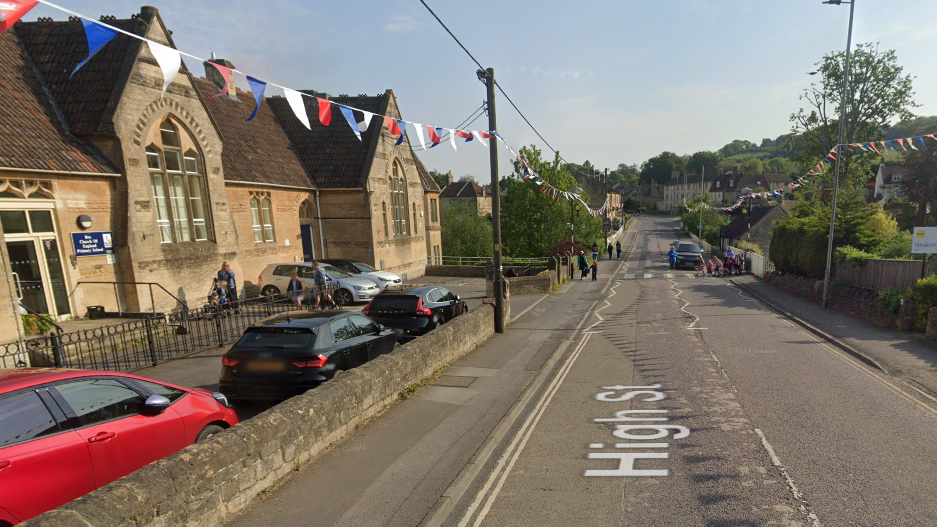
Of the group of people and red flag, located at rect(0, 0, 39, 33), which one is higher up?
red flag, located at rect(0, 0, 39, 33)

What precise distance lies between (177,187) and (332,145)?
10456 millimetres

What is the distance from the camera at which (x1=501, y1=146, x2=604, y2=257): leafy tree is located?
44594mm

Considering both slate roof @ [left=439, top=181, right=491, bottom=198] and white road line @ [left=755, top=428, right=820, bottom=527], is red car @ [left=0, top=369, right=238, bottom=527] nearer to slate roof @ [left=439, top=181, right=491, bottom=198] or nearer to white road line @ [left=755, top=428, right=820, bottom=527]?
white road line @ [left=755, top=428, right=820, bottom=527]

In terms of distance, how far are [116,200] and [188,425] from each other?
34.7ft

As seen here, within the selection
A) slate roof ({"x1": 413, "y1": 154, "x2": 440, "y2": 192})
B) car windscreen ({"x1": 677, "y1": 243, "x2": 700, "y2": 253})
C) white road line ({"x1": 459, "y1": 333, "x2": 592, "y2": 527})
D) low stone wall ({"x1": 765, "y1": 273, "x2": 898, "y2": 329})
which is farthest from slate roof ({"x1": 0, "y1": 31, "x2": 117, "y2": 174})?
car windscreen ({"x1": 677, "y1": 243, "x2": 700, "y2": 253})

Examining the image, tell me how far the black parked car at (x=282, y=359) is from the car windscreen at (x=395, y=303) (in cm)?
393

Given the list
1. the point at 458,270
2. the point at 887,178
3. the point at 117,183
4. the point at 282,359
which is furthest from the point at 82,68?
the point at 887,178

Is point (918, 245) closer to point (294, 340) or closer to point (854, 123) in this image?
point (294, 340)

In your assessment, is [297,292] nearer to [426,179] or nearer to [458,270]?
[458,270]

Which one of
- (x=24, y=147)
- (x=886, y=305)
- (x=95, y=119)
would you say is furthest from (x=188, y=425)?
(x=886, y=305)

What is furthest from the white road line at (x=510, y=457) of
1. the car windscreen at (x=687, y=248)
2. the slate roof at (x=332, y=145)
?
the car windscreen at (x=687, y=248)

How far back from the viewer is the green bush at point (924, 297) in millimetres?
12607

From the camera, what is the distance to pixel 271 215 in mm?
20094

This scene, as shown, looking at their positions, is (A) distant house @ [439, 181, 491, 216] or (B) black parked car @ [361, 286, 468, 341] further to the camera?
(A) distant house @ [439, 181, 491, 216]
